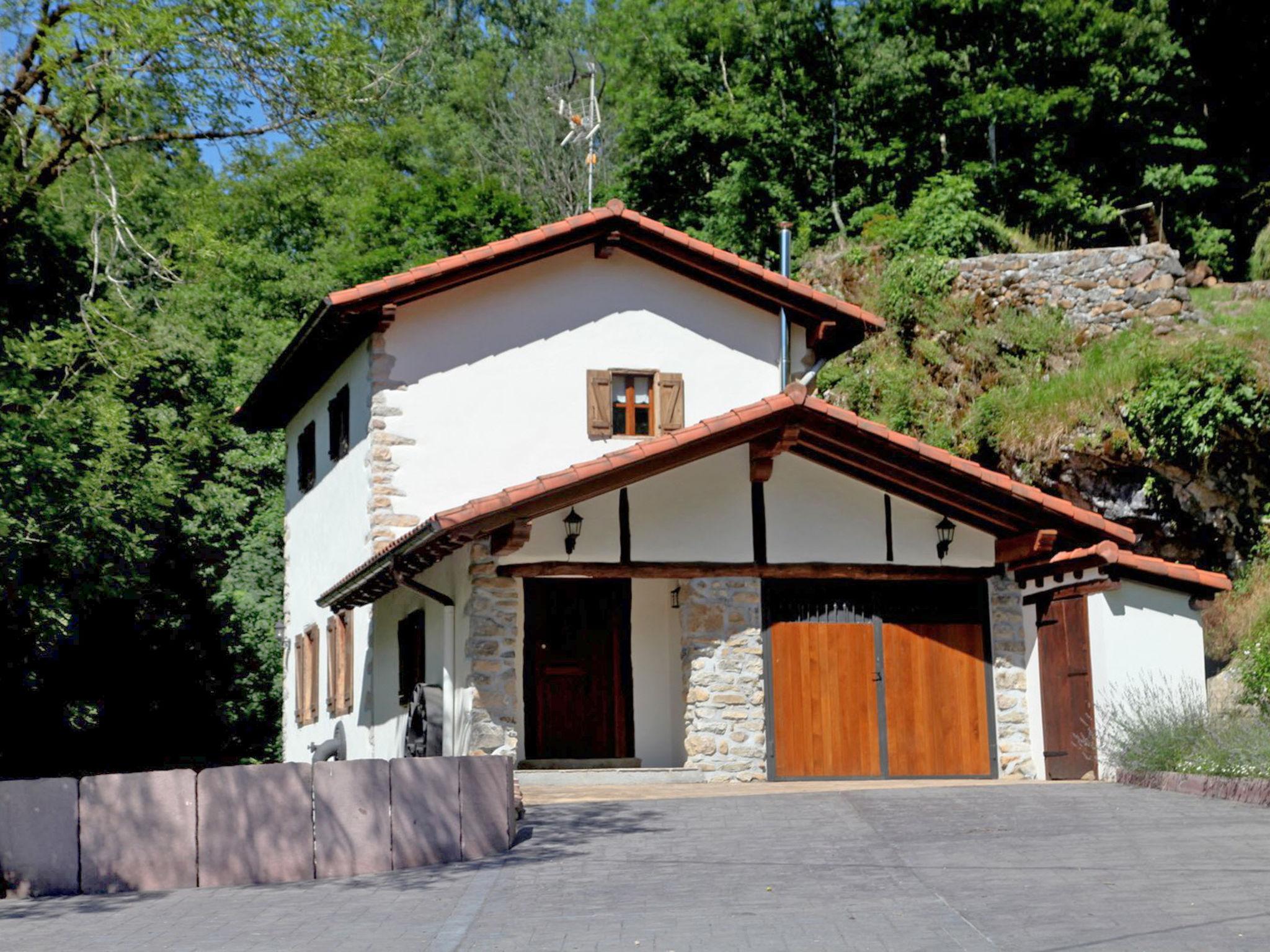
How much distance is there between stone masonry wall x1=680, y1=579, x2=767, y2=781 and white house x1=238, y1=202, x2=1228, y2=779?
1.0 inches

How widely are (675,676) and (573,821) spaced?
6121 mm

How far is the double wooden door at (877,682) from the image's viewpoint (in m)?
16.5

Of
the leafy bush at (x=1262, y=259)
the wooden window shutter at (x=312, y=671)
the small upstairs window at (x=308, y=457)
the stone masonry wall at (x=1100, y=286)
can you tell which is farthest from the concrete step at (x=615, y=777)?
the leafy bush at (x=1262, y=259)

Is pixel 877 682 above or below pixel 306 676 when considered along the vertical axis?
below

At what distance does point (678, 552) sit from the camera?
16469mm

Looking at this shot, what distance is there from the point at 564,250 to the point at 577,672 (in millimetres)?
5290

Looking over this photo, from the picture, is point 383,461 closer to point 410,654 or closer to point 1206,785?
point 410,654

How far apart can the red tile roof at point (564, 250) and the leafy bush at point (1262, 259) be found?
11557mm

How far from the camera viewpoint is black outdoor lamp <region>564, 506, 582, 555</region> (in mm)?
16016

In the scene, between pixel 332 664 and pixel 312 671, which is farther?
pixel 312 671

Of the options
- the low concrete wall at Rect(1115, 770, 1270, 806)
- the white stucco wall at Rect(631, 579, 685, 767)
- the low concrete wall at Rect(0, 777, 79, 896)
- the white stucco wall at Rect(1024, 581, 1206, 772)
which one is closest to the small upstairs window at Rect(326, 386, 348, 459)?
the white stucco wall at Rect(631, 579, 685, 767)

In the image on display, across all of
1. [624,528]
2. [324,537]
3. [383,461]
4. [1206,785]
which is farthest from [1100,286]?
[1206,785]

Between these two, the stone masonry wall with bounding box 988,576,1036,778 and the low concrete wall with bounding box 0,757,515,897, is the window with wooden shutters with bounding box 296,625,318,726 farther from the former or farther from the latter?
the low concrete wall with bounding box 0,757,515,897

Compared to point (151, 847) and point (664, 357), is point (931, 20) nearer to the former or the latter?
point (664, 357)
